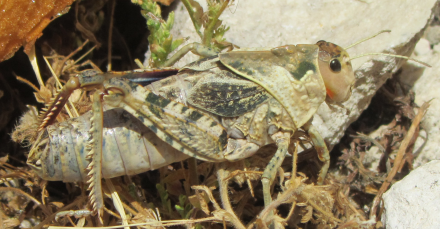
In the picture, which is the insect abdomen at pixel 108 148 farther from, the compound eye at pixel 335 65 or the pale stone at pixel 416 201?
the pale stone at pixel 416 201

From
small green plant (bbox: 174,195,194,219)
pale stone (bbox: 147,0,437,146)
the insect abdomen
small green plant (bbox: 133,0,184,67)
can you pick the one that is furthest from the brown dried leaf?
small green plant (bbox: 174,195,194,219)

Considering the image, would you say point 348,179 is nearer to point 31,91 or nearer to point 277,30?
point 277,30

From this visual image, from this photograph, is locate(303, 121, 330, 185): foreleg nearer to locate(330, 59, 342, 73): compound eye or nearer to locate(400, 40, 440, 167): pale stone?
locate(330, 59, 342, 73): compound eye

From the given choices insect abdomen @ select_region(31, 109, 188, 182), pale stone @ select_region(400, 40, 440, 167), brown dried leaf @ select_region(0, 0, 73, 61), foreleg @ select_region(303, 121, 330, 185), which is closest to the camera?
insect abdomen @ select_region(31, 109, 188, 182)

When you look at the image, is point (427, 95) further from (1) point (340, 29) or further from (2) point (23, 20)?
(2) point (23, 20)

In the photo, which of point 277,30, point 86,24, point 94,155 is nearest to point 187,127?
point 94,155

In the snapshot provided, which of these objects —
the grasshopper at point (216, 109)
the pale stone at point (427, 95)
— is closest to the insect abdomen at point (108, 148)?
the grasshopper at point (216, 109)
